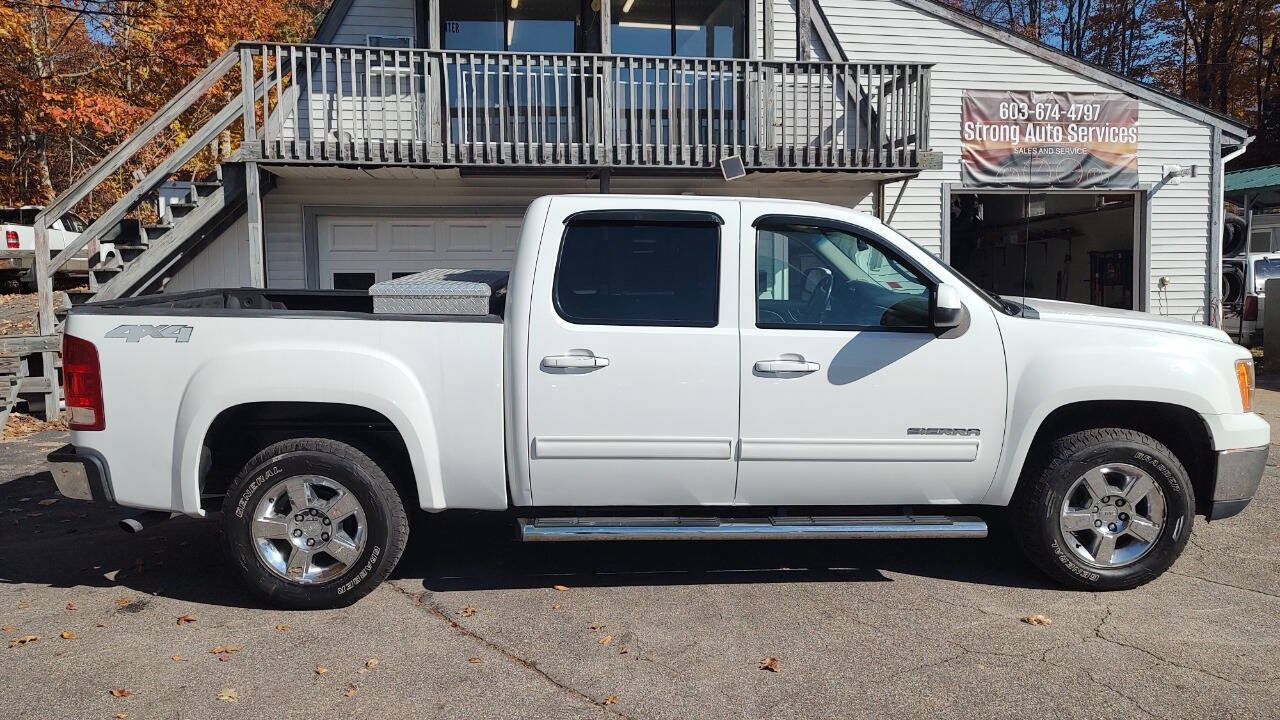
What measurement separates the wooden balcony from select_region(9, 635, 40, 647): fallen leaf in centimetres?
714

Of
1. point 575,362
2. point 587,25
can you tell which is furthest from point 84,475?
point 587,25

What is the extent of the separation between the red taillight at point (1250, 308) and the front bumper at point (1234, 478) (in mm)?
13016

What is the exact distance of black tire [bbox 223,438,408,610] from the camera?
4.23 metres

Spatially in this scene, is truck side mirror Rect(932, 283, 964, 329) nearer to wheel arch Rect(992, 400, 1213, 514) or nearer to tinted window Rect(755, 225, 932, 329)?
tinted window Rect(755, 225, 932, 329)

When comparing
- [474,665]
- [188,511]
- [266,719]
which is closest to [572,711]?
[474,665]

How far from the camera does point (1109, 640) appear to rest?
3947 millimetres

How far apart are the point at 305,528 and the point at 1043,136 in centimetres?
1180

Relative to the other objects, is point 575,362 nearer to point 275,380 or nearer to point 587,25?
point 275,380

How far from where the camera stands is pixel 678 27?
41.5 feet

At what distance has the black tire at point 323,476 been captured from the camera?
4234mm

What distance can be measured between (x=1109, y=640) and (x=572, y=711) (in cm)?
235

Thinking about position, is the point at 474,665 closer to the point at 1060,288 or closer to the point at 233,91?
the point at 1060,288

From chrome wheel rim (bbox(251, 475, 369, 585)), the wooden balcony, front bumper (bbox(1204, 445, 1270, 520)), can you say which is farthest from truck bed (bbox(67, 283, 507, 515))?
the wooden balcony

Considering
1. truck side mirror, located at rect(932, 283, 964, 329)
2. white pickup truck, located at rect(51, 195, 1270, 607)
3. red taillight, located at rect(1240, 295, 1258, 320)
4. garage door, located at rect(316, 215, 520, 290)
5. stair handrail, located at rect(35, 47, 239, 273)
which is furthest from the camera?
red taillight, located at rect(1240, 295, 1258, 320)
